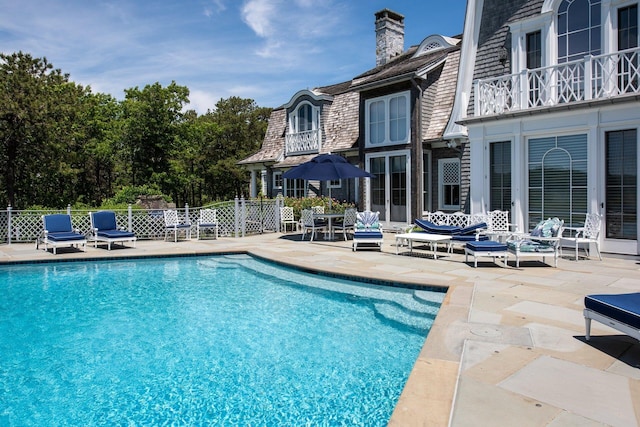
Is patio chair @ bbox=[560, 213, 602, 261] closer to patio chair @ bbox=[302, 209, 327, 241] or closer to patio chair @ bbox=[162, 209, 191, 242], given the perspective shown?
patio chair @ bbox=[302, 209, 327, 241]

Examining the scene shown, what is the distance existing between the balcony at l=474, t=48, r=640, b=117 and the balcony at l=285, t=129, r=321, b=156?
8.95m

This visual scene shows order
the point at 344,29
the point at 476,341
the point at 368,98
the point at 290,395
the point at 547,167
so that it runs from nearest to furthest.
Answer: the point at 290,395, the point at 476,341, the point at 547,167, the point at 368,98, the point at 344,29

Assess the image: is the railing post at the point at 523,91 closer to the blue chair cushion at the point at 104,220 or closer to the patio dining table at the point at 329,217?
the patio dining table at the point at 329,217

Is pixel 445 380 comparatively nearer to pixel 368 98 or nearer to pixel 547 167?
pixel 547 167

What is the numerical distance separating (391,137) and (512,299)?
34.0ft

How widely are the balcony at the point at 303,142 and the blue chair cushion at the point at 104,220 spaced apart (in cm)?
899

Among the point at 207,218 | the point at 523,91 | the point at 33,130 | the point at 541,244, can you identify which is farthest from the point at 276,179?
the point at 541,244

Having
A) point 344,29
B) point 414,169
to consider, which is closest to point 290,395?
point 414,169

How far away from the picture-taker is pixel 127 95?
2700 cm

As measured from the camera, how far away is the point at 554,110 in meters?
10.1

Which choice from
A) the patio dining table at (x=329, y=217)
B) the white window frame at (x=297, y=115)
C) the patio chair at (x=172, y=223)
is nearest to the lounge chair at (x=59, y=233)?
the patio chair at (x=172, y=223)

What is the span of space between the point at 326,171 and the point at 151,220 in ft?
21.1

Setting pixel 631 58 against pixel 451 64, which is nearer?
pixel 631 58

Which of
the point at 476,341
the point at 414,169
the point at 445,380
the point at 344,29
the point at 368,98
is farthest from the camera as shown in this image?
the point at 344,29
